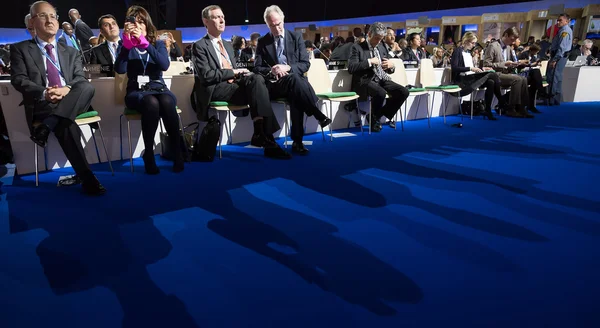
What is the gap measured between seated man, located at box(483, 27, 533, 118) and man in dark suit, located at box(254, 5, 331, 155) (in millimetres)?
4065

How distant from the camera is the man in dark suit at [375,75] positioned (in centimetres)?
475

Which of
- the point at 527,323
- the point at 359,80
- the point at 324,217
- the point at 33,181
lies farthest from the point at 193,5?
the point at 527,323

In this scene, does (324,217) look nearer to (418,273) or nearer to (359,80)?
(418,273)

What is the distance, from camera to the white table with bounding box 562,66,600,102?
852cm

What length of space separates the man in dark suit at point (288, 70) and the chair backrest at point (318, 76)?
0.63 m

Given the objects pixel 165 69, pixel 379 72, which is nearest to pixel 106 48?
pixel 165 69

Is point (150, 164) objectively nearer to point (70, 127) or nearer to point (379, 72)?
point (70, 127)

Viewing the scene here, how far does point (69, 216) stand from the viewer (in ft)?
7.74

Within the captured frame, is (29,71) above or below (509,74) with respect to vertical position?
below

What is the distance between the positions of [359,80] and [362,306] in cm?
381

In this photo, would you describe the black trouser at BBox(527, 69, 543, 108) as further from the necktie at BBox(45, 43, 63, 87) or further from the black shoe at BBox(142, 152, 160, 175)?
the necktie at BBox(45, 43, 63, 87)

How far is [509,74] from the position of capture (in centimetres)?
640

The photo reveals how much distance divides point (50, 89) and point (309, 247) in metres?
2.24

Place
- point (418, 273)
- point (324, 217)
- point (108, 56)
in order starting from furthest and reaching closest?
point (108, 56) → point (324, 217) → point (418, 273)
